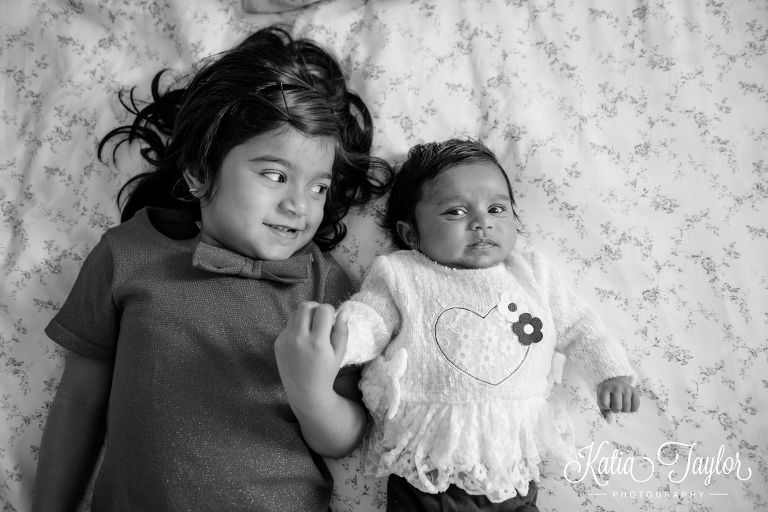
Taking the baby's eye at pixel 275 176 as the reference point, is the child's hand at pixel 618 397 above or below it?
below

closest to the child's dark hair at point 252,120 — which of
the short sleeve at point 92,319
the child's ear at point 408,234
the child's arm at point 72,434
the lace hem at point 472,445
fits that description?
the child's ear at point 408,234

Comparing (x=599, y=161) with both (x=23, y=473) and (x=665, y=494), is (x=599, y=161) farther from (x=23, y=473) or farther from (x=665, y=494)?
(x=23, y=473)

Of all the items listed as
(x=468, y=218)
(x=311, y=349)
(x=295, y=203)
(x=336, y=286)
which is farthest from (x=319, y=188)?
(x=311, y=349)

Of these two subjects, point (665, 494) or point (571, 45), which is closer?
point (665, 494)

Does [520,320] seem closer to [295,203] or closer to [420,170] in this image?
[420,170]

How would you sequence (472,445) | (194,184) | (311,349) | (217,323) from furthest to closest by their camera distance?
(194,184), (217,323), (472,445), (311,349)

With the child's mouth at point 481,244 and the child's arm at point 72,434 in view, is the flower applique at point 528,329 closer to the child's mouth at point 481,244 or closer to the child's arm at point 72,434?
the child's mouth at point 481,244

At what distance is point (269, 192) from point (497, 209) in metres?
0.49

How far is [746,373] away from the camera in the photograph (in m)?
1.27

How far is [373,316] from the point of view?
1180 millimetres

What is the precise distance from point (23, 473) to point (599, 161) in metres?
1.57

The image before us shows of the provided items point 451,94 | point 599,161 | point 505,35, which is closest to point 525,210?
point 599,161

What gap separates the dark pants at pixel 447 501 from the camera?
112 cm

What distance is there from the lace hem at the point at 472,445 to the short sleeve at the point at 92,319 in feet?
1.96
